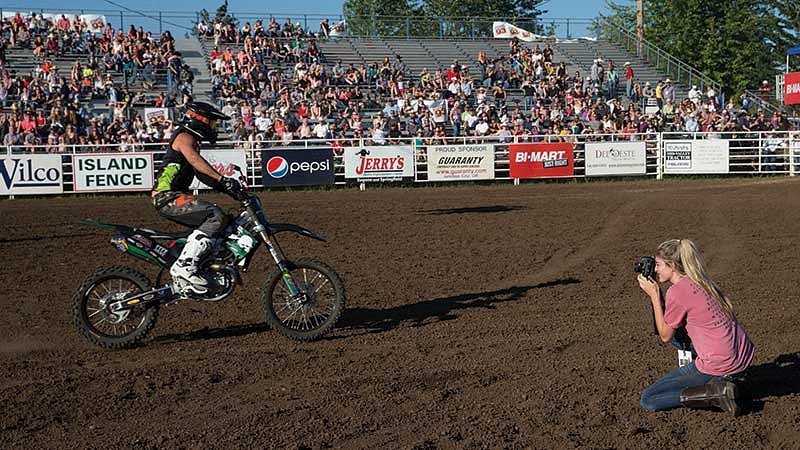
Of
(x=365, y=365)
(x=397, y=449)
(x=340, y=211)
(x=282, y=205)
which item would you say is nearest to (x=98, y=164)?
(x=282, y=205)

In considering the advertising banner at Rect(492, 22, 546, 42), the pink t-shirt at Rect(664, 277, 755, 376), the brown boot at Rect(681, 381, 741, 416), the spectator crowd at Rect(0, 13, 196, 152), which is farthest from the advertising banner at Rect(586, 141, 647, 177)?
the brown boot at Rect(681, 381, 741, 416)

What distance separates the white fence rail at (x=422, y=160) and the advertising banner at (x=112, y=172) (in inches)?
1.1

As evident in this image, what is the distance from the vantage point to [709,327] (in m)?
5.59

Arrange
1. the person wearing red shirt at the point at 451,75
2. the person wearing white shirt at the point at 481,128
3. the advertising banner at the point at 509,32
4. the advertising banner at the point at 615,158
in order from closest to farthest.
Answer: the advertising banner at the point at 615,158
the person wearing white shirt at the point at 481,128
the person wearing red shirt at the point at 451,75
the advertising banner at the point at 509,32

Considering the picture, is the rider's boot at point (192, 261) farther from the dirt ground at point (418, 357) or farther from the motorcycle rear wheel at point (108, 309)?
the dirt ground at point (418, 357)

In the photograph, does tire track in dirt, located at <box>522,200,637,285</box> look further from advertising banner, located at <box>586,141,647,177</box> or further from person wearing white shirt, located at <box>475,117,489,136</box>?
person wearing white shirt, located at <box>475,117,489,136</box>

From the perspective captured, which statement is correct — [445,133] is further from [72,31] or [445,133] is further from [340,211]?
[72,31]

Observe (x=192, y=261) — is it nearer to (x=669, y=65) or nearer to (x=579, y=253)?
(x=579, y=253)

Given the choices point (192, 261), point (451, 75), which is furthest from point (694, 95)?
point (192, 261)

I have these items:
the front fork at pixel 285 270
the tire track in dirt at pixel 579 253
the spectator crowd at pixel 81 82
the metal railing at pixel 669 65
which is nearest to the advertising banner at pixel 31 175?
the spectator crowd at pixel 81 82

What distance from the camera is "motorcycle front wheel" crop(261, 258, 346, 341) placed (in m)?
7.57

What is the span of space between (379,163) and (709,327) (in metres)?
20.8

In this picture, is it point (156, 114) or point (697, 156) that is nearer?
point (697, 156)

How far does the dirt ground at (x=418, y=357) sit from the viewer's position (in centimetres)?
541
